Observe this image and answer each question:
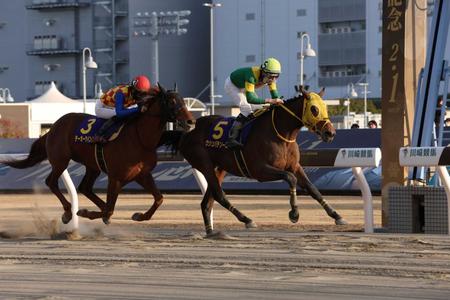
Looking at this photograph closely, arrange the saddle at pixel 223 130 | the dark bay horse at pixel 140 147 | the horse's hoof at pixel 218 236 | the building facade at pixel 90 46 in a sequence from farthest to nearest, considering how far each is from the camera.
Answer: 1. the building facade at pixel 90 46
2. the saddle at pixel 223 130
3. the dark bay horse at pixel 140 147
4. the horse's hoof at pixel 218 236

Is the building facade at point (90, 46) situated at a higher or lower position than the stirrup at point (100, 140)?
higher

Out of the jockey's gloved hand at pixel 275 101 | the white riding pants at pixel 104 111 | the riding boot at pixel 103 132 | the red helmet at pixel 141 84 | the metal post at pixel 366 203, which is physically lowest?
the metal post at pixel 366 203

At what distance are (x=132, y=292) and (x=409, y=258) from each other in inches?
117

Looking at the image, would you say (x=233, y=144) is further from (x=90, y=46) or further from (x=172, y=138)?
(x=90, y=46)

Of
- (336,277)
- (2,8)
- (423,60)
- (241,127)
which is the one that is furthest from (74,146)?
(2,8)

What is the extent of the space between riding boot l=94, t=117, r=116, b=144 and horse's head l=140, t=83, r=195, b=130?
584mm

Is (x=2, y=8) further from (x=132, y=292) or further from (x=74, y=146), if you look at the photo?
(x=132, y=292)

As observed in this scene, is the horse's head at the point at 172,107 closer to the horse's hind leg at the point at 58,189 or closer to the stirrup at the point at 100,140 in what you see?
the stirrup at the point at 100,140

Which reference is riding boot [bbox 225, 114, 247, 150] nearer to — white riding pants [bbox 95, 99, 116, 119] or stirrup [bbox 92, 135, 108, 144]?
stirrup [bbox 92, 135, 108, 144]

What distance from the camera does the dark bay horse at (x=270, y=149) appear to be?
1200 cm

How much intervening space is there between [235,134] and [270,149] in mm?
575

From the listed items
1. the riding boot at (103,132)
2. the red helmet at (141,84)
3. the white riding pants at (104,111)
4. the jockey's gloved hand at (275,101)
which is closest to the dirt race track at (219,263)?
the riding boot at (103,132)

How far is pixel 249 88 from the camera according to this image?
1259 centimetres

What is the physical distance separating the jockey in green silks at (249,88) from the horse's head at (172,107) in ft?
2.11
